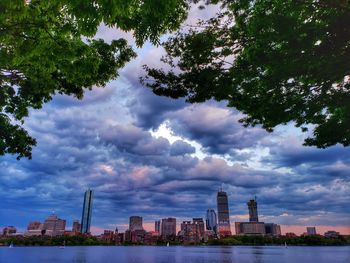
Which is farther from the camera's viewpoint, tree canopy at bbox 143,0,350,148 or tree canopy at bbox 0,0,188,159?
tree canopy at bbox 143,0,350,148

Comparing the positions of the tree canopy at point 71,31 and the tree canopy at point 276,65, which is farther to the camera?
the tree canopy at point 276,65

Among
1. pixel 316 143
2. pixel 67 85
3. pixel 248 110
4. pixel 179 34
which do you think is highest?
pixel 179 34

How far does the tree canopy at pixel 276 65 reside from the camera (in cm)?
882

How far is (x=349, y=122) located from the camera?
13.1m

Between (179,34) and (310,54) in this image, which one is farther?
(179,34)

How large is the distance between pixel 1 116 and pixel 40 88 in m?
2.65

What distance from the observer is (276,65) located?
1012cm

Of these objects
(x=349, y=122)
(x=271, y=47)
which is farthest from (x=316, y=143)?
(x=271, y=47)

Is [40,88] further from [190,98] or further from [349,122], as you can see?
[349,122]

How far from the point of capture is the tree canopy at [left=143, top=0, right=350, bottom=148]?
8820 mm

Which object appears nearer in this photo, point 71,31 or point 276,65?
point 71,31

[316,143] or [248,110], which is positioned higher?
[248,110]

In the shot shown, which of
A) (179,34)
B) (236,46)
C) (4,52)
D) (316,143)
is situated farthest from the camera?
(316,143)

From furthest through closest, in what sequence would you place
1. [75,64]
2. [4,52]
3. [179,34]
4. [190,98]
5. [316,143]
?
[316,143] → [190,98] → [179,34] → [4,52] → [75,64]
